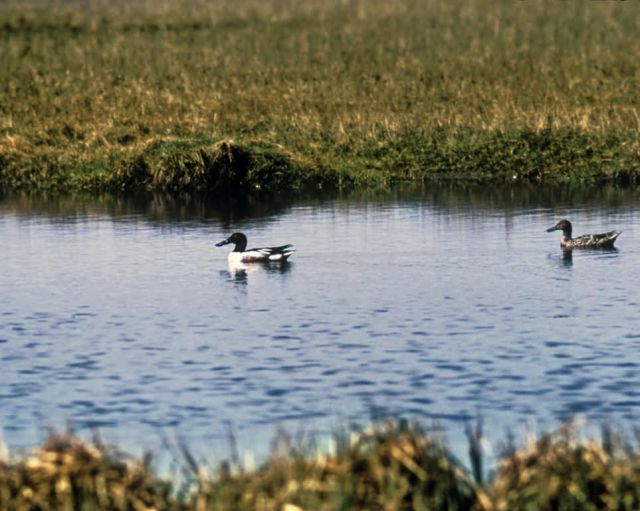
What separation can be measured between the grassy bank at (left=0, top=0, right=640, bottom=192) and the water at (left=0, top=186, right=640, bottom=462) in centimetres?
370

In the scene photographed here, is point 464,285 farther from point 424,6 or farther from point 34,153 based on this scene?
point 424,6

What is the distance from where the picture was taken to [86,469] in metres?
9.66

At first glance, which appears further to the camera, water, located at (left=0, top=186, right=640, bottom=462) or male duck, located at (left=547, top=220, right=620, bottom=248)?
male duck, located at (left=547, top=220, right=620, bottom=248)

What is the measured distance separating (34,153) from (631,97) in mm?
13876

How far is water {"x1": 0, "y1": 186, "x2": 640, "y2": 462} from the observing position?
13562 millimetres

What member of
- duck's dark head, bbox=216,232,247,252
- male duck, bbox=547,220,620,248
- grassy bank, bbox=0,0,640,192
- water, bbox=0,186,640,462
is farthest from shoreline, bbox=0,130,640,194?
Result: male duck, bbox=547,220,620,248

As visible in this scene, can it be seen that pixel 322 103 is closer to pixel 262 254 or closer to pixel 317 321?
pixel 262 254

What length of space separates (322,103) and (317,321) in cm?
2151

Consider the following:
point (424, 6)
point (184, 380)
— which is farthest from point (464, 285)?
point (424, 6)

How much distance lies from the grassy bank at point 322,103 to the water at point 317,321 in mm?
3695

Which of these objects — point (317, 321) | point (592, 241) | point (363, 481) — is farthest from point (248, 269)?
point (363, 481)

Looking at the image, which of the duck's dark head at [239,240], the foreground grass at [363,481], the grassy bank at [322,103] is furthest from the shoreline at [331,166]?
the foreground grass at [363,481]

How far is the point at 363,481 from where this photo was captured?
9.53 metres

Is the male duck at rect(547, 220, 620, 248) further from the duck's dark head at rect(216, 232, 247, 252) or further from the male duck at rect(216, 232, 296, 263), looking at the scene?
the duck's dark head at rect(216, 232, 247, 252)
